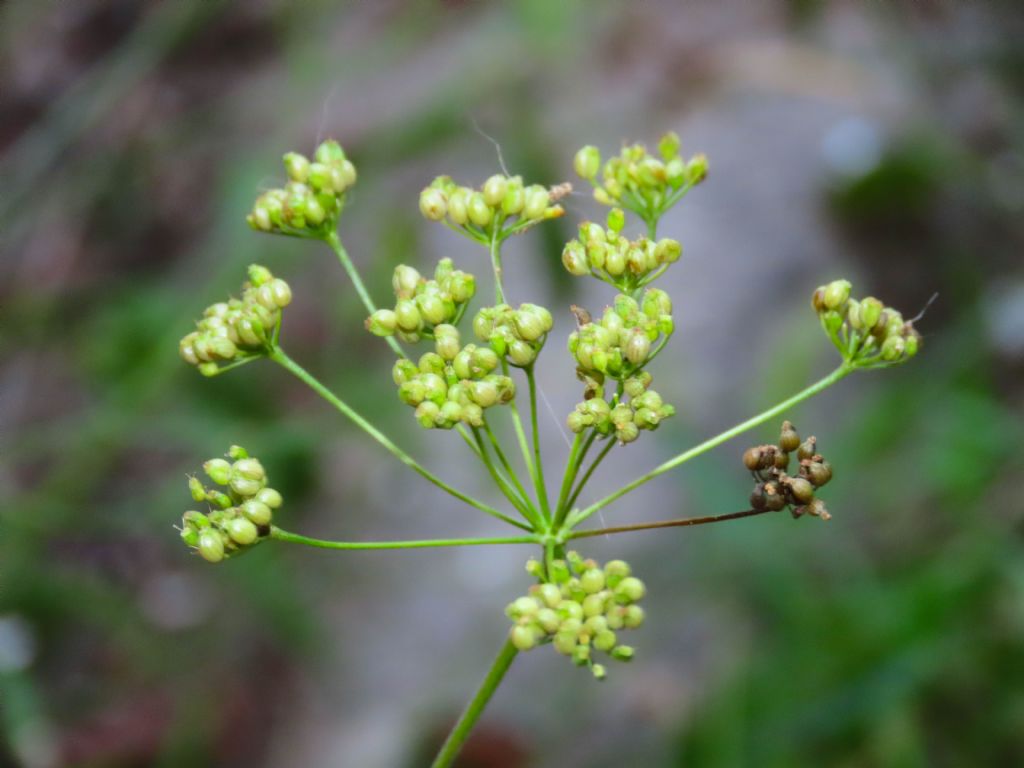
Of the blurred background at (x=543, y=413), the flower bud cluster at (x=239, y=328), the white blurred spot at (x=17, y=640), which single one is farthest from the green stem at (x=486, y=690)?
the white blurred spot at (x=17, y=640)

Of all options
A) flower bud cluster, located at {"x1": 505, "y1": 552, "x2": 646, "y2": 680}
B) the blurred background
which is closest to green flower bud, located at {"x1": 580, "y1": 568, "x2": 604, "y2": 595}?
flower bud cluster, located at {"x1": 505, "y1": 552, "x2": 646, "y2": 680}

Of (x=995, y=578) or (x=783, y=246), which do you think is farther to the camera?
(x=783, y=246)

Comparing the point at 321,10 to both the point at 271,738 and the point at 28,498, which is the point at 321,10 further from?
the point at 271,738

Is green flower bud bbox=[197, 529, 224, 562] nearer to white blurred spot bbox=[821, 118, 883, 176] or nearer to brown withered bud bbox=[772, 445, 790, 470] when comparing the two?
brown withered bud bbox=[772, 445, 790, 470]

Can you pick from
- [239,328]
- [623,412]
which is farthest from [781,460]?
[239,328]

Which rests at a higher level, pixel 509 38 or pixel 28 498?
pixel 509 38

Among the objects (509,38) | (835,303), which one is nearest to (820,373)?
(509,38)

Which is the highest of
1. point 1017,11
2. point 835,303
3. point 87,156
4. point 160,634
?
point 1017,11
